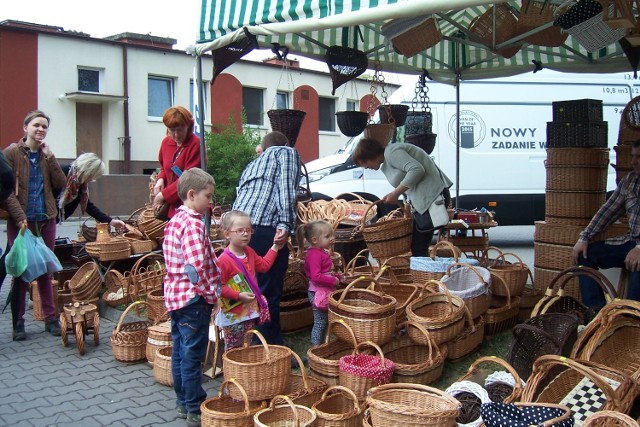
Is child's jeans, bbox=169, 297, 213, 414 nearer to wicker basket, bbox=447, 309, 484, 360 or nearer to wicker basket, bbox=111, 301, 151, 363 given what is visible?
wicker basket, bbox=111, 301, 151, 363

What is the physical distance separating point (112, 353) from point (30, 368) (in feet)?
2.18

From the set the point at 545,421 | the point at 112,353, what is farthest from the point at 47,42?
the point at 545,421

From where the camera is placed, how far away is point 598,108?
20.2ft

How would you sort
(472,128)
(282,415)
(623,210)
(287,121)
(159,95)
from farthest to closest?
(159,95) → (472,128) → (287,121) → (623,210) → (282,415)

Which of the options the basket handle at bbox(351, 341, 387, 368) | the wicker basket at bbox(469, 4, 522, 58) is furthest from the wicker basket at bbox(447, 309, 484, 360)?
the wicker basket at bbox(469, 4, 522, 58)

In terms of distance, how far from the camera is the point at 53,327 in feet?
19.7

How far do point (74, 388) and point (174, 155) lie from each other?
195cm

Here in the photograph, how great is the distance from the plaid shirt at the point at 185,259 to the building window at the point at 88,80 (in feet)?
59.5

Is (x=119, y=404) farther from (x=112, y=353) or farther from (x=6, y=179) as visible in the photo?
(x=6, y=179)

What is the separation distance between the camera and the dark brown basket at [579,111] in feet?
19.6

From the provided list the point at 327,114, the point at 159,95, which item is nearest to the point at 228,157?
the point at 159,95

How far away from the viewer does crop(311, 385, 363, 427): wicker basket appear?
3.36 metres

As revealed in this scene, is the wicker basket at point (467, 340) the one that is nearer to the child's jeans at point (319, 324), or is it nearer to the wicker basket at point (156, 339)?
the child's jeans at point (319, 324)

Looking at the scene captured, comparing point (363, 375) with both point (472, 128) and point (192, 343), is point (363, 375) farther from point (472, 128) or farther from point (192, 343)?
point (472, 128)
